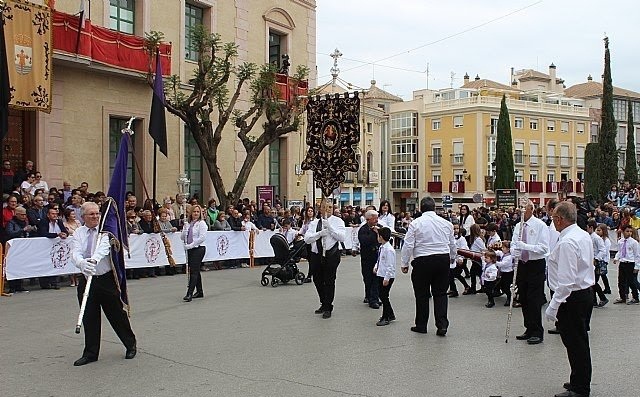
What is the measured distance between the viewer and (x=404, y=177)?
75.1 meters

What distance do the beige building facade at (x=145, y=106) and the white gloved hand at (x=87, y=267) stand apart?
29.1ft

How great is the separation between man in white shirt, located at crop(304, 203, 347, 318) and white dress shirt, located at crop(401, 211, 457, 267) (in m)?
2.00

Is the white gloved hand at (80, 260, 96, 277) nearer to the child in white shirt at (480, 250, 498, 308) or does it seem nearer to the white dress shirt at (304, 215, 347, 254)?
the white dress shirt at (304, 215, 347, 254)

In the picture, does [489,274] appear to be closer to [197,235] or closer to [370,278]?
[370,278]

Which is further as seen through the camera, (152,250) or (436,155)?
(436,155)

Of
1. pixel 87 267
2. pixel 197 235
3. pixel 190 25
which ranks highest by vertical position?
pixel 190 25

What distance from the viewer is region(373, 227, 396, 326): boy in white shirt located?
10609 mm

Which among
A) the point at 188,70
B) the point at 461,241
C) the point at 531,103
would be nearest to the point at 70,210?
the point at 461,241

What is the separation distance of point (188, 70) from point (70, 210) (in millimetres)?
10946

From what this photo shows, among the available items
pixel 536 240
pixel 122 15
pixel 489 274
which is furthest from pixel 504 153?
pixel 536 240

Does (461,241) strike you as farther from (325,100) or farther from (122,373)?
(122,373)

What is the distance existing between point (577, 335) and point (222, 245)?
46.7 ft

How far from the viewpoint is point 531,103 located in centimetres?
7162

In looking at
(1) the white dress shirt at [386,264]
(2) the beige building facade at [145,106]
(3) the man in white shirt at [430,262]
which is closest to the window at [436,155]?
(2) the beige building facade at [145,106]
